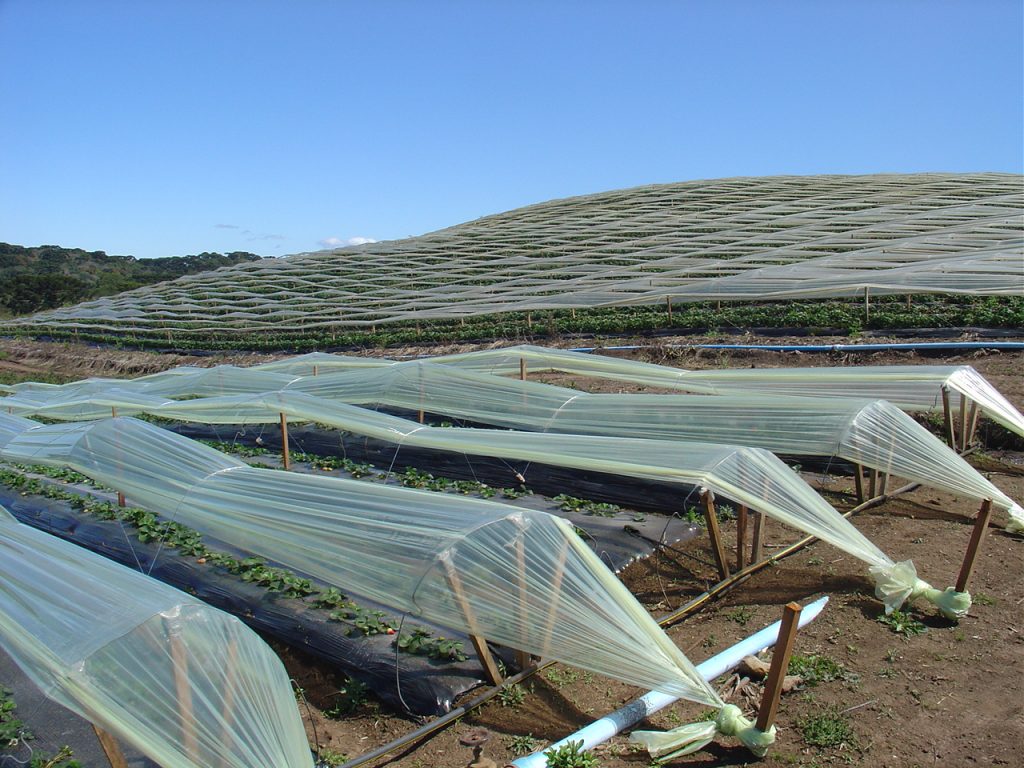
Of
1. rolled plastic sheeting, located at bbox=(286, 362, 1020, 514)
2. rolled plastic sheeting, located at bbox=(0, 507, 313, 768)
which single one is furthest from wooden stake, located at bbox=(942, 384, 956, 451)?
rolled plastic sheeting, located at bbox=(0, 507, 313, 768)

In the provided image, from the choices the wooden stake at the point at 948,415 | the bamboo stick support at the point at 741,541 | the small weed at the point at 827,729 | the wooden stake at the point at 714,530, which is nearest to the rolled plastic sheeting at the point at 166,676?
the small weed at the point at 827,729

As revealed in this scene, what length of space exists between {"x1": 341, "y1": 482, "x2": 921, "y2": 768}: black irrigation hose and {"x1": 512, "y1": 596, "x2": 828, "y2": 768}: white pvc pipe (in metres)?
0.64

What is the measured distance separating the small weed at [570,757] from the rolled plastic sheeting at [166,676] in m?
1.29

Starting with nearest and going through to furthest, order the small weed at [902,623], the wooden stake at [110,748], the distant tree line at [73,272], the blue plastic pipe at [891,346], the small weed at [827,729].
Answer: the wooden stake at [110,748] < the small weed at [827,729] < the small weed at [902,623] < the blue plastic pipe at [891,346] < the distant tree line at [73,272]

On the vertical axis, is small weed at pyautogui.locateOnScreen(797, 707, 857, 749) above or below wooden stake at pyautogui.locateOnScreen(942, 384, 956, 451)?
below

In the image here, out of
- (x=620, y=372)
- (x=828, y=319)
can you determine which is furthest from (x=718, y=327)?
(x=620, y=372)

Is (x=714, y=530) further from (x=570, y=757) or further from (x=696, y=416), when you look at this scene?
(x=696, y=416)

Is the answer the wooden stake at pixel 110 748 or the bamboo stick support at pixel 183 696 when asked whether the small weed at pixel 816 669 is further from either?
the wooden stake at pixel 110 748

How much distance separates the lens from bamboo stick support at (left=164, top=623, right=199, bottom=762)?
3537mm

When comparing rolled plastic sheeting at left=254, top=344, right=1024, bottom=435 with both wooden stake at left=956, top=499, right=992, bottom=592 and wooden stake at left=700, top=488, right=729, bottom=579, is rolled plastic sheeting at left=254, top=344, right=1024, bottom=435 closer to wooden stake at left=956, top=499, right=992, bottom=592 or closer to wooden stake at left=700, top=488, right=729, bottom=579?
wooden stake at left=956, top=499, right=992, bottom=592

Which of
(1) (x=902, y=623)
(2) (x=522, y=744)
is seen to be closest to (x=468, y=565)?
(2) (x=522, y=744)

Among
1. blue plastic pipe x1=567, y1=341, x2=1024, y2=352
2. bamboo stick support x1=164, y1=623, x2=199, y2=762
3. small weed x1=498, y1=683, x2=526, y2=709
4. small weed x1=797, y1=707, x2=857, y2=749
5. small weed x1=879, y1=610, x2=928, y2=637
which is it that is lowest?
small weed x1=498, y1=683, x2=526, y2=709

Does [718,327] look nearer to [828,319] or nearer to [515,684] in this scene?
[828,319]

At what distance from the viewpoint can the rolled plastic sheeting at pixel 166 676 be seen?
11.7 ft
